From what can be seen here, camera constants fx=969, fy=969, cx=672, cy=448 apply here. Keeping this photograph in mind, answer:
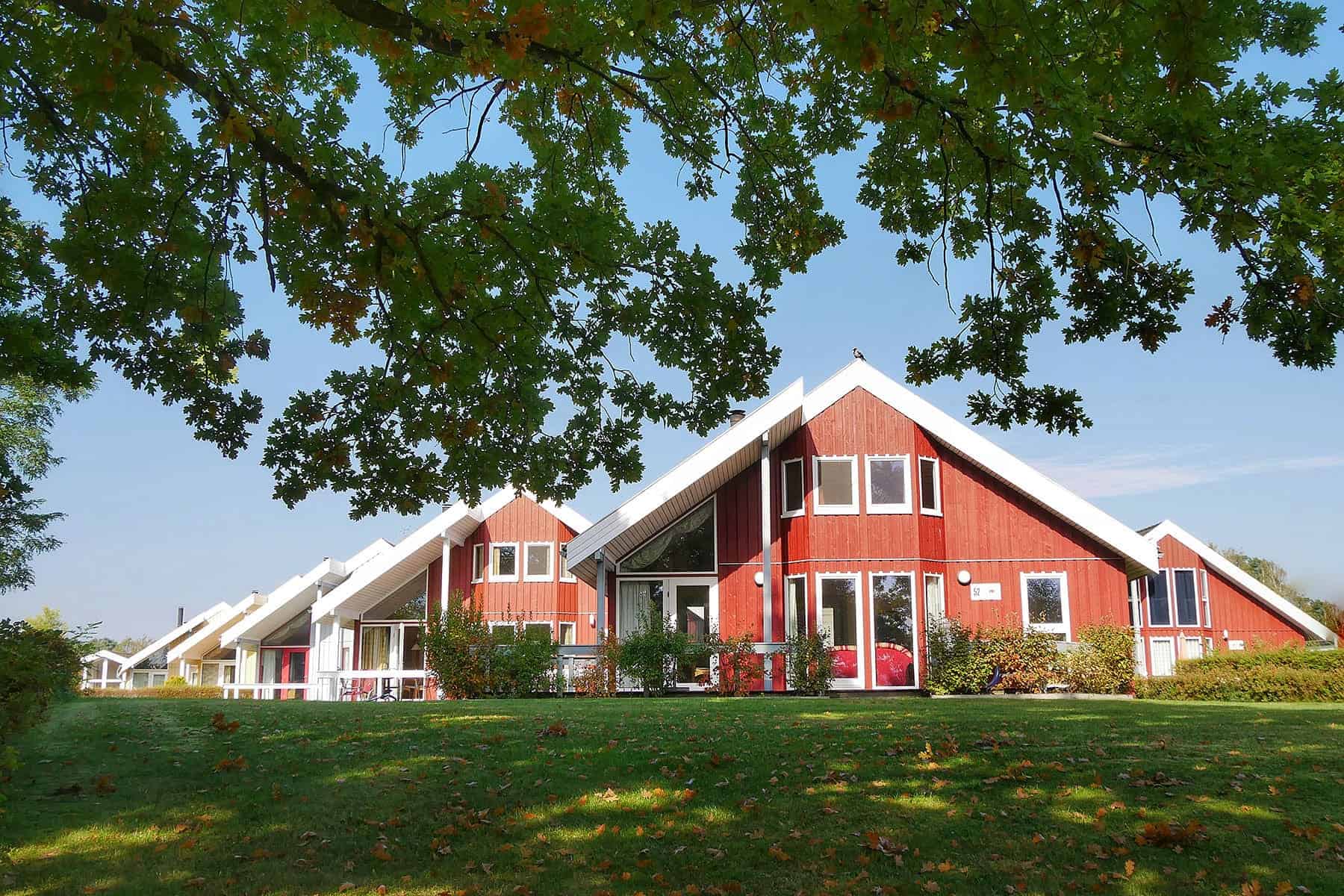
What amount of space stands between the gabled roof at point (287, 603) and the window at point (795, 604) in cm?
1736

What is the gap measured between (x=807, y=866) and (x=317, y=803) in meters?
3.56

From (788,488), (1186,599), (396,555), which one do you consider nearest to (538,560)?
(396,555)

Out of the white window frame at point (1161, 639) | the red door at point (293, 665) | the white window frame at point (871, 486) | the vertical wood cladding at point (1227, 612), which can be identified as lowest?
the red door at point (293, 665)

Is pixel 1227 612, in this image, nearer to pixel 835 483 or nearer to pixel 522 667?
pixel 835 483

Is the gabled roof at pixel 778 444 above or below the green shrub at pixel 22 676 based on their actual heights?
above

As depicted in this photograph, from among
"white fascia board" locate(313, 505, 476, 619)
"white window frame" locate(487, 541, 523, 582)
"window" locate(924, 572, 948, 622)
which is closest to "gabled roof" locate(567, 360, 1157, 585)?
"window" locate(924, 572, 948, 622)

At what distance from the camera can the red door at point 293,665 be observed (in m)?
38.3

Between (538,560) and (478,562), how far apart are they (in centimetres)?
181

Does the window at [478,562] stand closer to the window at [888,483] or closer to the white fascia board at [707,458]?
the white fascia board at [707,458]

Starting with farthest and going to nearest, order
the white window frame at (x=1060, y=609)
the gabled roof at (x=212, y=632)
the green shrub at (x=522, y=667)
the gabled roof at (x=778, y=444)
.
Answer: the gabled roof at (x=212, y=632), the white window frame at (x=1060, y=609), the gabled roof at (x=778, y=444), the green shrub at (x=522, y=667)

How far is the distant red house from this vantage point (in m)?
31.0

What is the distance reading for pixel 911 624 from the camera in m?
20.9

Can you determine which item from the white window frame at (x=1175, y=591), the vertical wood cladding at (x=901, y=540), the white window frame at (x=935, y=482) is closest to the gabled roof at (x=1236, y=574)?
the white window frame at (x=1175, y=591)

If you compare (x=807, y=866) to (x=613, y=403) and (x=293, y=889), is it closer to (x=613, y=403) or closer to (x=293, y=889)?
(x=293, y=889)
